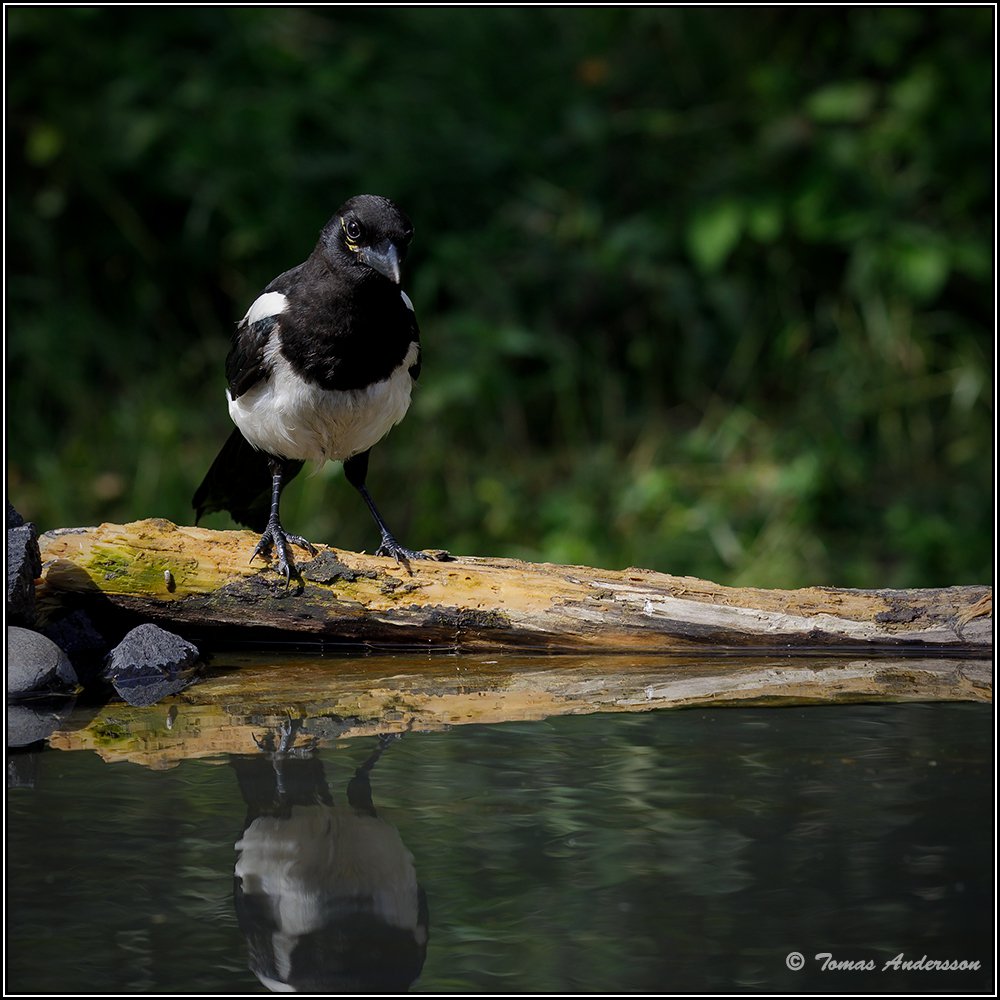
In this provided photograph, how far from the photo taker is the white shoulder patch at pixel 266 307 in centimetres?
379

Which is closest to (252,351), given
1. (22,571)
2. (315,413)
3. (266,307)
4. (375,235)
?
(266,307)

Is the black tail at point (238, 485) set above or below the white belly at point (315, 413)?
below

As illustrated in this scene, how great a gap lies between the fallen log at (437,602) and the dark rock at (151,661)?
0.25ft

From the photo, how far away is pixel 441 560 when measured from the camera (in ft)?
12.4

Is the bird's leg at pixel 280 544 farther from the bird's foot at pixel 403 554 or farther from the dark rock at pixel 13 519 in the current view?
the dark rock at pixel 13 519

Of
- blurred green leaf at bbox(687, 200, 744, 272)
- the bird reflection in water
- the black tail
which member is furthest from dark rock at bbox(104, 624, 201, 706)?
blurred green leaf at bbox(687, 200, 744, 272)

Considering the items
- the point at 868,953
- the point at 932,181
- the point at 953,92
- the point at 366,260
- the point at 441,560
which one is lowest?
the point at 868,953

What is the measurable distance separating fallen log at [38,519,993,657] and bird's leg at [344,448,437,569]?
12 cm

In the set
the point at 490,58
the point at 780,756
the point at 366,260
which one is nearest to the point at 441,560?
the point at 366,260

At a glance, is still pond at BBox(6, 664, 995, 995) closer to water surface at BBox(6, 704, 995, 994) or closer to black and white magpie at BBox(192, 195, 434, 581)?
water surface at BBox(6, 704, 995, 994)

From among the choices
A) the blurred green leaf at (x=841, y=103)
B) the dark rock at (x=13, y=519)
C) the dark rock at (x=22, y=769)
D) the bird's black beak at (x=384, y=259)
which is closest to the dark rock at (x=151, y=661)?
the dark rock at (x=13, y=519)

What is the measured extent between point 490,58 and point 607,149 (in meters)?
0.79

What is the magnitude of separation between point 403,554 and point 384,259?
0.79 m

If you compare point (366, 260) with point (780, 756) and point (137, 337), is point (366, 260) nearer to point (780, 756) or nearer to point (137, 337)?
point (780, 756)
